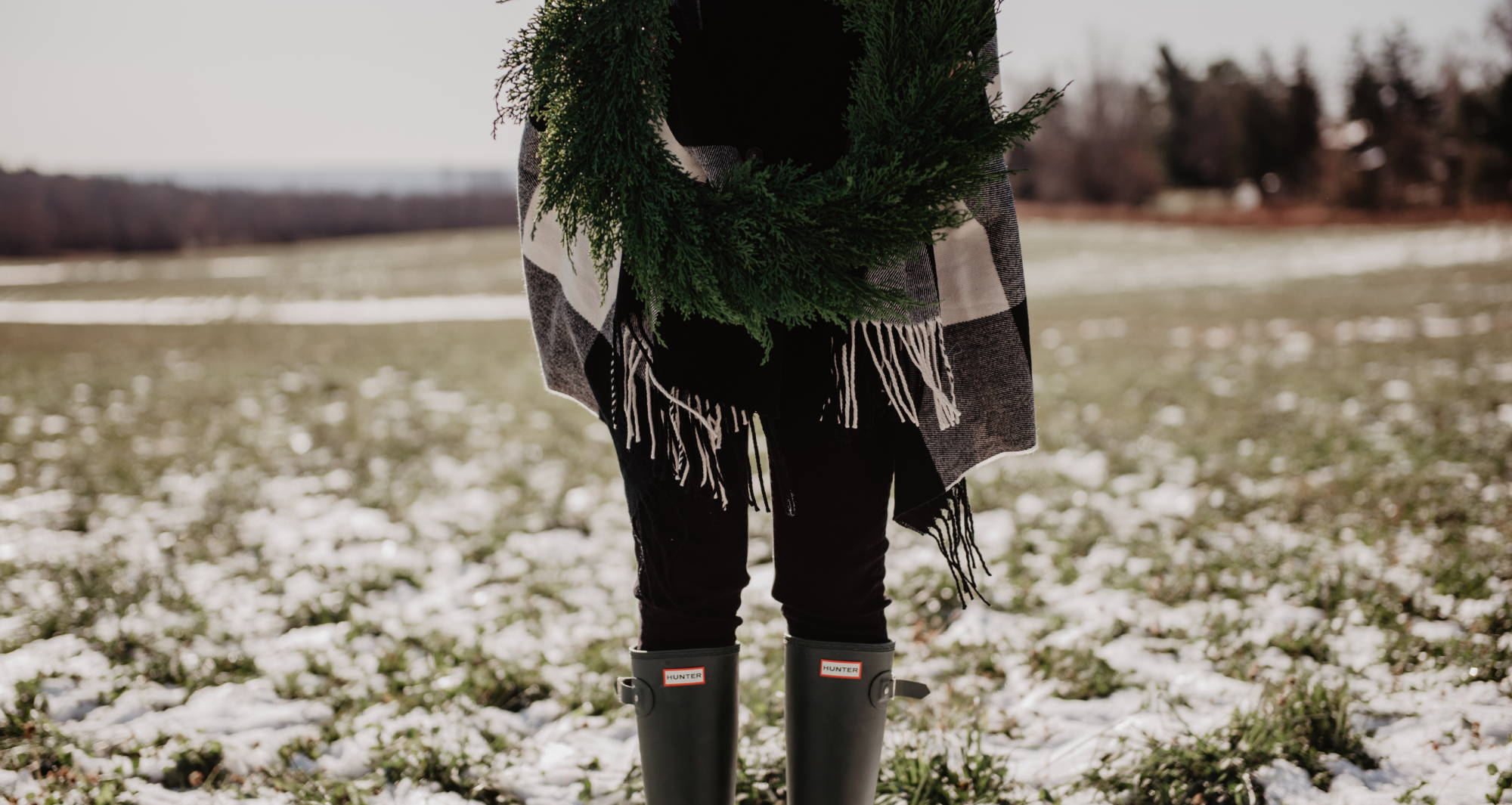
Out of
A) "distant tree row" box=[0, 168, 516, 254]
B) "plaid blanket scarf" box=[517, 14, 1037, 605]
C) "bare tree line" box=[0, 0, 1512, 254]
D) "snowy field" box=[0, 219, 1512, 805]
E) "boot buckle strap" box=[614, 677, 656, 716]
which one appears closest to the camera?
"plaid blanket scarf" box=[517, 14, 1037, 605]

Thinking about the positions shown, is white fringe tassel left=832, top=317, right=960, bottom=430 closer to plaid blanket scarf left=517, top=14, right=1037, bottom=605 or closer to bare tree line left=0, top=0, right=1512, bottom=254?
plaid blanket scarf left=517, top=14, right=1037, bottom=605

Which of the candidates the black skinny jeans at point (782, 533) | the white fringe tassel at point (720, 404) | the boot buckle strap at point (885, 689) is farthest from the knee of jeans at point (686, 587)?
the boot buckle strap at point (885, 689)

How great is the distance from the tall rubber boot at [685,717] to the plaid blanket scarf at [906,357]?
11.5 inches

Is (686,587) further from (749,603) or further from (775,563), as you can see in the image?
(749,603)

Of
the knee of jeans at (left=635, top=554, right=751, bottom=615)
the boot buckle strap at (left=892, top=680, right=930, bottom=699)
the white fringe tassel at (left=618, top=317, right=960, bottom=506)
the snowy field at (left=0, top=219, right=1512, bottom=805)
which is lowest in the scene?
the snowy field at (left=0, top=219, right=1512, bottom=805)

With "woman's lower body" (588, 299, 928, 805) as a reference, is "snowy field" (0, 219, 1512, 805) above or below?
below

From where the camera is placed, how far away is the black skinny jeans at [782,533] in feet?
4.50

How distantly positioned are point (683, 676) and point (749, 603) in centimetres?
164

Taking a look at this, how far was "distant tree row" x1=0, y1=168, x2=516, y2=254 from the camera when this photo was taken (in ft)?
96.4

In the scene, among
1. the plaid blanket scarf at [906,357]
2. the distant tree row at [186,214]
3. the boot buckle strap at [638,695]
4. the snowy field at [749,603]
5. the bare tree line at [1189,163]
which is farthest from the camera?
the bare tree line at [1189,163]

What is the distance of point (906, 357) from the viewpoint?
1414 millimetres

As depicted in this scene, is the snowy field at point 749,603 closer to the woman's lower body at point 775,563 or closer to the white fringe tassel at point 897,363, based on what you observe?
the woman's lower body at point 775,563

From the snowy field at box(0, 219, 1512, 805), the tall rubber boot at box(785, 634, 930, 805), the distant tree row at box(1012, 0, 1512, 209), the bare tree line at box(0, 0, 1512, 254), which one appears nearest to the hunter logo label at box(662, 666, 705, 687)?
the tall rubber boot at box(785, 634, 930, 805)

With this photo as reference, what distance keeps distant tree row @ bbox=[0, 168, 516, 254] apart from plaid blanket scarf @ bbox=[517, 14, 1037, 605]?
24.9 meters
